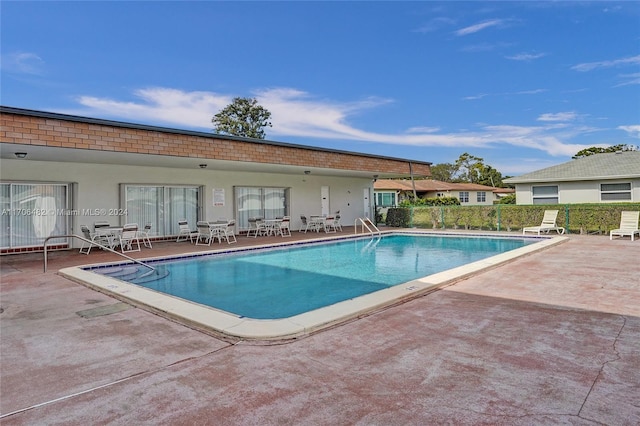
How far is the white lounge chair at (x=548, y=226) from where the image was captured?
1506cm

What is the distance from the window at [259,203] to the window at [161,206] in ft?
6.23

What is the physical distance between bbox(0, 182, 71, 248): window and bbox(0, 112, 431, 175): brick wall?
4.30m

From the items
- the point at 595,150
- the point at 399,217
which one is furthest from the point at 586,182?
the point at 595,150

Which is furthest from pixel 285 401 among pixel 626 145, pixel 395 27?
pixel 626 145

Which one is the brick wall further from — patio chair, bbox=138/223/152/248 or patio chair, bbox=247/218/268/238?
patio chair, bbox=138/223/152/248

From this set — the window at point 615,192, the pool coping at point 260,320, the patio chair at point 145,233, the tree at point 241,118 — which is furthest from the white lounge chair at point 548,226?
the tree at point 241,118

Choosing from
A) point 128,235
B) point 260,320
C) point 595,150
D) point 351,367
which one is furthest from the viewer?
point 595,150

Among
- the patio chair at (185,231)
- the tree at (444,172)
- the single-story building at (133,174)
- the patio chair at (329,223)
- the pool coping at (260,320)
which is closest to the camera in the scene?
the pool coping at (260,320)

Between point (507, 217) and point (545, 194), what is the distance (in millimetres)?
4285

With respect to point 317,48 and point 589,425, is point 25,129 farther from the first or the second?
point 317,48

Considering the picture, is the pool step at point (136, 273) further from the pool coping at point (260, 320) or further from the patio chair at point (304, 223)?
the patio chair at point (304, 223)

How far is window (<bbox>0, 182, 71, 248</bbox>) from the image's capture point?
11.3m

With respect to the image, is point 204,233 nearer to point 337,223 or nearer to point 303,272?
point 303,272

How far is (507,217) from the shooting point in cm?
1683
